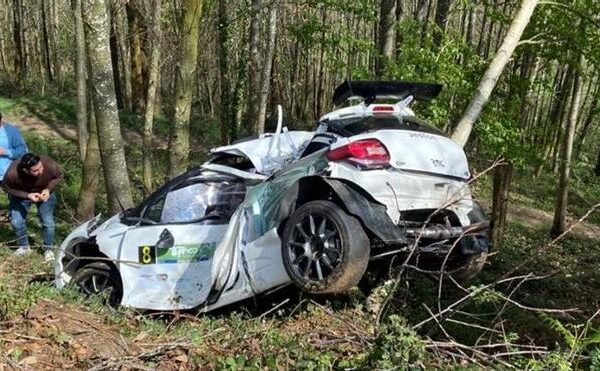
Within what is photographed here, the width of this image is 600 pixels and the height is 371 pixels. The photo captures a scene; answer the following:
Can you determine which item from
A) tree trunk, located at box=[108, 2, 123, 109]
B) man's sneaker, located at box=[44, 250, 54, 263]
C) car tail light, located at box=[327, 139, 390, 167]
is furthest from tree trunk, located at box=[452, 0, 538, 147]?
tree trunk, located at box=[108, 2, 123, 109]

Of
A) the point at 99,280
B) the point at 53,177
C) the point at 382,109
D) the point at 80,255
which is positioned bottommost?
the point at 99,280

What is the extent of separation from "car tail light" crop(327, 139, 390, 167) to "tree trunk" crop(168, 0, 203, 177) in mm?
4268

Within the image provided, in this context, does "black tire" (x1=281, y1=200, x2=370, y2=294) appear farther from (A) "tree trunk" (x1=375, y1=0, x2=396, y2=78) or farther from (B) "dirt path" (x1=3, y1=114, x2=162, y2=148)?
(B) "dirt path" (x1=3, y1=114, x2=162, y2=148)

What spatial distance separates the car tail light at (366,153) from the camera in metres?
5.23

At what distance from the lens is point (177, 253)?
642cm

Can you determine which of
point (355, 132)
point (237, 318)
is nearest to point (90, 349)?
point (237, 318)

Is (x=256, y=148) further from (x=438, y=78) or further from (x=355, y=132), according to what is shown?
(x=438, y=78)

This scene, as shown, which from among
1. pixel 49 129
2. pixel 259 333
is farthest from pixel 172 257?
pixel 49 129

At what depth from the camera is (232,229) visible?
6070 mm

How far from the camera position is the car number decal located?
6.37m

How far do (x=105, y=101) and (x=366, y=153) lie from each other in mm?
4371

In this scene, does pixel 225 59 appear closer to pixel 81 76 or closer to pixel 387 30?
pixel 81 76

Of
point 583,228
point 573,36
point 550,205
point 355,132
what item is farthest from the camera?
point 550,205

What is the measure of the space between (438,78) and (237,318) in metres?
5.54
